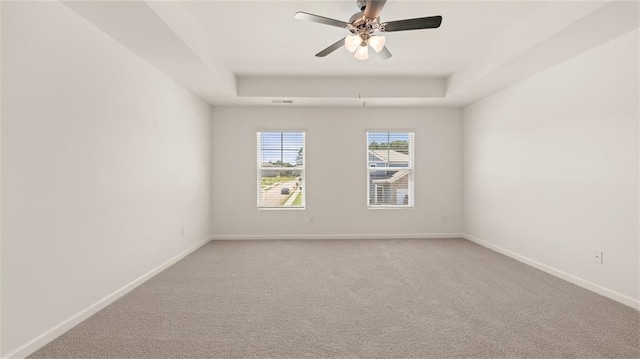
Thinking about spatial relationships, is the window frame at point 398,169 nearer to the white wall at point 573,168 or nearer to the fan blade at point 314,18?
the white wall at point 573,168

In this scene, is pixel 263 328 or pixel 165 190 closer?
pixel 263 328

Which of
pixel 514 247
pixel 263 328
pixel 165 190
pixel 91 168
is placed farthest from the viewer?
pixel 514 247

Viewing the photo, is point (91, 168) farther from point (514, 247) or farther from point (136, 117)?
point (514, 247)

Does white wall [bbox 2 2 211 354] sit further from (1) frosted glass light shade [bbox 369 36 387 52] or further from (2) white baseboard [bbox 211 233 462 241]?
(1) frosted glass light shade [bbox 369 36 387 52]

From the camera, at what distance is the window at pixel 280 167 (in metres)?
5.53

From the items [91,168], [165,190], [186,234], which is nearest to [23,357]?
[91,168]

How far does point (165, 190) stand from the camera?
3730 mm

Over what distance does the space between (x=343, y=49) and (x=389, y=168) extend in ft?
8.36

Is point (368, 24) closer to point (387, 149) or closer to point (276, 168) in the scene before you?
point (387, 149)

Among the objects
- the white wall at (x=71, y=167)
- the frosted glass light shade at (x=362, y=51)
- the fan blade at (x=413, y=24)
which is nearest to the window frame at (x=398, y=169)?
the frosted glass light shade at (x=362, y=51)

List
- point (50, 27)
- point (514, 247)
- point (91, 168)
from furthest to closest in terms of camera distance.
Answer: point (514, 247) < point (91, 168) < point (50, 27)

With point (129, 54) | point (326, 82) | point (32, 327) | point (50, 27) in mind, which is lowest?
point (32, 327)

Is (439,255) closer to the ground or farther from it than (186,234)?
closer to the ground

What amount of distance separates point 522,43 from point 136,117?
4068 mm
